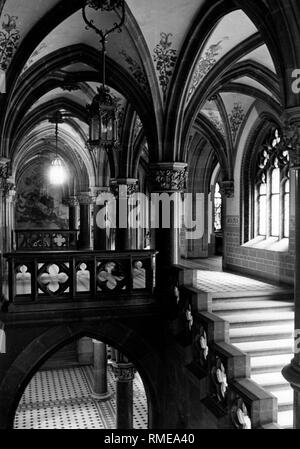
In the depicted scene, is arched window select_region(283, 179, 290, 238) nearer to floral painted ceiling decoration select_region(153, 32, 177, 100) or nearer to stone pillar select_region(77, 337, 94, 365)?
floral painted ceiling decoration select_region(153, 32, 177, 100)

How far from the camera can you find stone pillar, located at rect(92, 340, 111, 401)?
15.8 m

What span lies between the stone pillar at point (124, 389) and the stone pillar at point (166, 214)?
156 inches

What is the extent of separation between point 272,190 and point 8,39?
271 inches

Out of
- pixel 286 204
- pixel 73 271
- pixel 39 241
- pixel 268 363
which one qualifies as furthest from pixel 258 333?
pixel 39 241

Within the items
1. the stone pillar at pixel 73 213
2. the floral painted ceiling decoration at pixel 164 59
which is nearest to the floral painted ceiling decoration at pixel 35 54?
the floral painted ceiling decoration at pixel 164 59

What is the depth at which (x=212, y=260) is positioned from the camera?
1641 cm

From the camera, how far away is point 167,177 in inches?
343

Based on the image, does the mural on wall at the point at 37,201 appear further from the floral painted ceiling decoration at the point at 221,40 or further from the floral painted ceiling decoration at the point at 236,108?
the floral painted ceiling decoration at the point at 221,40

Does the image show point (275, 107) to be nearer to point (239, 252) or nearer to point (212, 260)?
point (239, 252)

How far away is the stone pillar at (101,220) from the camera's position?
1631cm

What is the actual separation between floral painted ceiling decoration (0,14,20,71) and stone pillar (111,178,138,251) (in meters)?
5.28

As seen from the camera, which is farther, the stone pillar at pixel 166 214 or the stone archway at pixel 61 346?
the stone pillar at pixel 166 214

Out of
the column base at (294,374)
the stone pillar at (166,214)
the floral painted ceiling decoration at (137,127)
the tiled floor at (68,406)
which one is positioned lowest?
the tiled floor at (68,406)
